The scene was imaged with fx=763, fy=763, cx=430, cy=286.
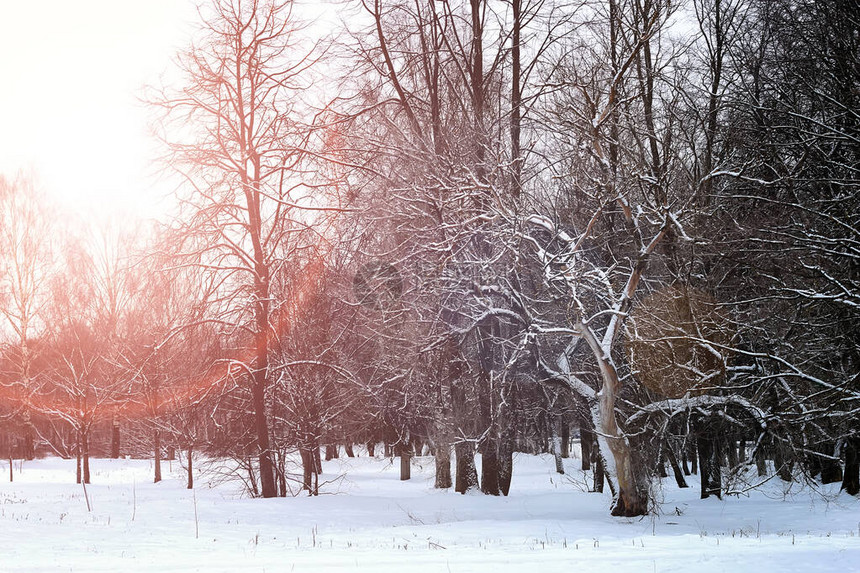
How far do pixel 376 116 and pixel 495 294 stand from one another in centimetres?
761

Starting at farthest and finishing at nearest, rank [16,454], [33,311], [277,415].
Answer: [16,454] < [33,311] < [277,415]

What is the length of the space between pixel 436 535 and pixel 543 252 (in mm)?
5267

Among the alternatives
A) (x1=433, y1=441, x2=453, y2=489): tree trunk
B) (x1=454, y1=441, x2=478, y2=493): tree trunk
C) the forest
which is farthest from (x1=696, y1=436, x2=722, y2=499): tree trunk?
(x1=433, y1=441, x2=453, y2=489): tree trunk

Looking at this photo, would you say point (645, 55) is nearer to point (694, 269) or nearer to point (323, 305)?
point (694, 269)

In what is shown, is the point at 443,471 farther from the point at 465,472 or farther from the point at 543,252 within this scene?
the point at 543,252

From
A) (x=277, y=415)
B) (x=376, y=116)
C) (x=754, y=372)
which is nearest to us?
(x=754, y=372)

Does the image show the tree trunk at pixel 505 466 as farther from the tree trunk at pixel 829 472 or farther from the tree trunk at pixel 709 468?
the tree trunk at pixel 829 472

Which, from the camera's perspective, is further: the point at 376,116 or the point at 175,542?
the point at 376,116

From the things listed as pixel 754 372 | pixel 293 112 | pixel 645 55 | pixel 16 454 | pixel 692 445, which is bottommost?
pixel 16 454

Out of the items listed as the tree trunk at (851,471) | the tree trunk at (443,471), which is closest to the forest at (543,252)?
the tree trunk at (851,471)

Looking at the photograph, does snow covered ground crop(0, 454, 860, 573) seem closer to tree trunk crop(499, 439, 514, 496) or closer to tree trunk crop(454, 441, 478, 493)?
tree trunk crop(499, 439, 514, 496)

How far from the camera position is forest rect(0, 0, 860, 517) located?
1392 cm

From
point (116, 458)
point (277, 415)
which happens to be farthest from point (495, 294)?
point (116, 458)

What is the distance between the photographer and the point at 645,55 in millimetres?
18703
